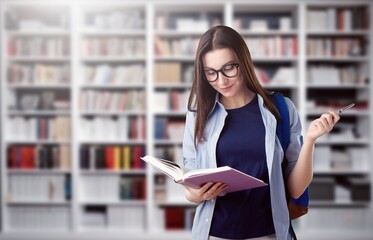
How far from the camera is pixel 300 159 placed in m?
1.36

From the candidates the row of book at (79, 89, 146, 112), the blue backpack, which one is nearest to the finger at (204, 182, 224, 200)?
the blue backpack

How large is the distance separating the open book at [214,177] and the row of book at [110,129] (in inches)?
122

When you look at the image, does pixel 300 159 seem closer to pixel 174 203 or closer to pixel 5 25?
pixel 174 203

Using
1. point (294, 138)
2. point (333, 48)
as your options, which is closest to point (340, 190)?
point (333, 48)

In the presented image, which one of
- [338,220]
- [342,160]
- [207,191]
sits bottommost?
[338,220]

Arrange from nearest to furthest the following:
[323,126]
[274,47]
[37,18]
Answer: [323,126], [274,47], [37,18]

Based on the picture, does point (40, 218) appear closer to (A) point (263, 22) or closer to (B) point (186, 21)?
(B) point (186, 21)

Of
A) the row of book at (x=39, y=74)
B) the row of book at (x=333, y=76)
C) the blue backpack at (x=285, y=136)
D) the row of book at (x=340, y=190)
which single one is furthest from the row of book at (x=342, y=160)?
the blue backpack at (x=285, y=136)

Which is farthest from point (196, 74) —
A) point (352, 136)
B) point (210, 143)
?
point (352, 136)

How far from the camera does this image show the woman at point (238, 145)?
1364 mm

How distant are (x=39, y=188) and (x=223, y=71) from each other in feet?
12.2

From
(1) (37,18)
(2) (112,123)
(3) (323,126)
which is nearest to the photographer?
(3) (323,126)

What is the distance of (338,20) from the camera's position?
14.6 ft

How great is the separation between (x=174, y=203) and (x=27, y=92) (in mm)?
2055
